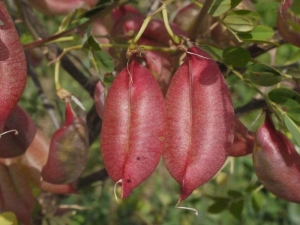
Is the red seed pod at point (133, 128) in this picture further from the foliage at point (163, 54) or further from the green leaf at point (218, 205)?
the green leaf at point (218, 205)

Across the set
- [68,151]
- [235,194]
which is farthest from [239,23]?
[235,194]

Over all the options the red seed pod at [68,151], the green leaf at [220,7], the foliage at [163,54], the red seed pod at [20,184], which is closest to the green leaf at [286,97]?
the foliage at [163,54]

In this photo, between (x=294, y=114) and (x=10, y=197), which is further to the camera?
(x=10, y=197)

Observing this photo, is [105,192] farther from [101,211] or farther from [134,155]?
[134,155]

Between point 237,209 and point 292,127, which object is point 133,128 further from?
point 237,209

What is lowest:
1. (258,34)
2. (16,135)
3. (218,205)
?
(218,205)

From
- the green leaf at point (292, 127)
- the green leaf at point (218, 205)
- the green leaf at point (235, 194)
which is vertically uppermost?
the green leaf at point (292, 127)

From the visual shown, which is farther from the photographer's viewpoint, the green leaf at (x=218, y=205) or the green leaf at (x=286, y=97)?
the green leaf at (x=218, y=205)
